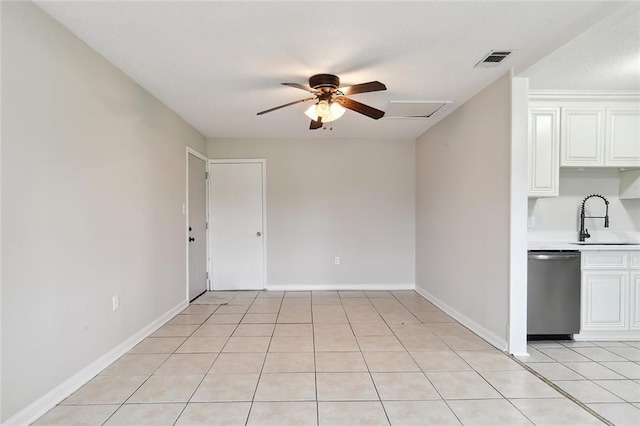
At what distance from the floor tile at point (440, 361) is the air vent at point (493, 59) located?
2.36 meters

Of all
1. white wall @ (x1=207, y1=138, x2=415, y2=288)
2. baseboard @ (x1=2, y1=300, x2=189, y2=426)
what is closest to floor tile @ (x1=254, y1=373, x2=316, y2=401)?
baseboard @ (x1=2, y1=300, x2=189, y2=426)

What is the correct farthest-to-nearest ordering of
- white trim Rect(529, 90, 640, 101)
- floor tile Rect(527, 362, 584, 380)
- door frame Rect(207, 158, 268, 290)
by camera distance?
door frame Rect(207, 158, 268, 290), white trim Rect(529, 90, 640, 101), floor tile Rect(527, 362, 584, 380)

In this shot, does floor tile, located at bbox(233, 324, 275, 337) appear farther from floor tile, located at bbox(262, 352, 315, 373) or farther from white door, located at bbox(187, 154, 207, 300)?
white door, located at bbox(187, 154, 207, 300)

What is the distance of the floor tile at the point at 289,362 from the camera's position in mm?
2369

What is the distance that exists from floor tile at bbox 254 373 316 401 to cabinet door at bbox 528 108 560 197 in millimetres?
2701

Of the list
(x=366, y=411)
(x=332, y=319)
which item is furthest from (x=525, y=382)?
(x=332, y=319)

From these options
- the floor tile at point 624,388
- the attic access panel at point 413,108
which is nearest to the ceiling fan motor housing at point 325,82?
the attic access panel at point 413,108

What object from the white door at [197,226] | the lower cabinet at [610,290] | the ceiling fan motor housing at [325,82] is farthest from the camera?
the white door at [197,226]

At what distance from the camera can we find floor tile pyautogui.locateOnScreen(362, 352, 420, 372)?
7.86 ft

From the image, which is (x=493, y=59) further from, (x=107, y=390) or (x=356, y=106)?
(x=107, y=390)

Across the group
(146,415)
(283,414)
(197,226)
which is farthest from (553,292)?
(197,226)

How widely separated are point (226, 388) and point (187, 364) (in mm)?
537

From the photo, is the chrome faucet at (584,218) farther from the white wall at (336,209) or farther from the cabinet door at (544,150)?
the white wall at (336,209)

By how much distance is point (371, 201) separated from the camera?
4.96 meters
